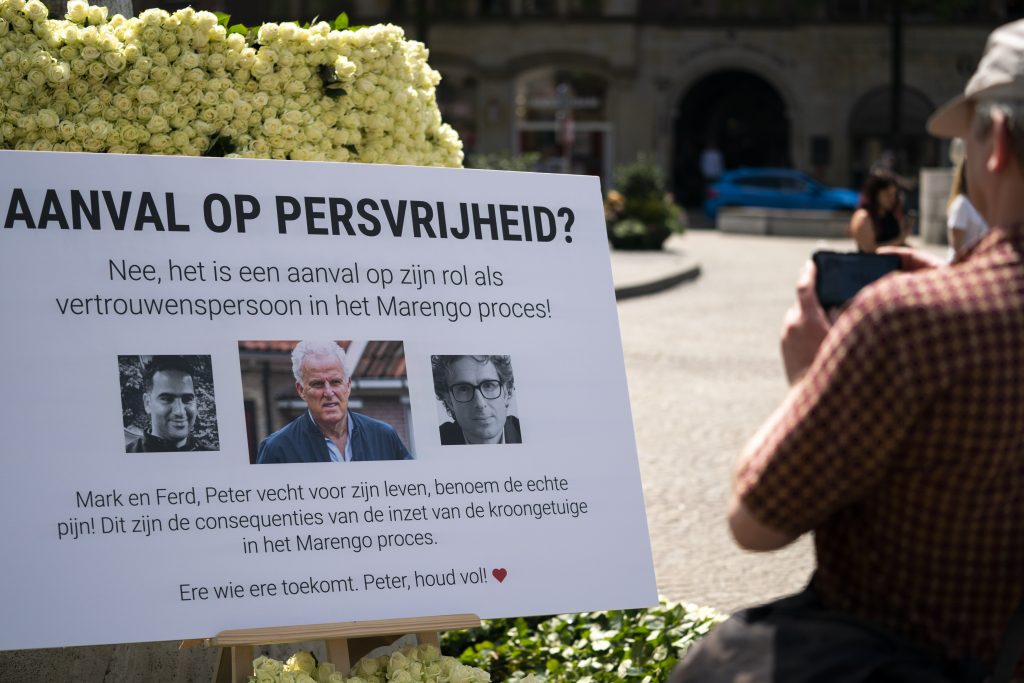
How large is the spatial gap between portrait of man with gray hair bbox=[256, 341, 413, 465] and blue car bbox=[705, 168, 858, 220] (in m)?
31.2

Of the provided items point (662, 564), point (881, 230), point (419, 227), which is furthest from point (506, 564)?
point (881, 230)

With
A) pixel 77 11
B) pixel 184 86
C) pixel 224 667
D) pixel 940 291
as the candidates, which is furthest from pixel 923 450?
pixel 77 11

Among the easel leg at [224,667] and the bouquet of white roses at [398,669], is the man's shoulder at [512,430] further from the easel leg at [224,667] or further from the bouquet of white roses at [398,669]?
the easel leg at [224,667]

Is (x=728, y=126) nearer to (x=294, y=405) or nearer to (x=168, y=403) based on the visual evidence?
(x=294, y=405)

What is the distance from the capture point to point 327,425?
122 inches

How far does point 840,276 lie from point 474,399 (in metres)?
1.27

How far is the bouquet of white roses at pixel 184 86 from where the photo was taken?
3852mm

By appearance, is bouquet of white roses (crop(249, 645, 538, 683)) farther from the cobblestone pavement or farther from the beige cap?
the cobblestone pavement

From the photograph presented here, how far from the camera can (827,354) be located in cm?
184

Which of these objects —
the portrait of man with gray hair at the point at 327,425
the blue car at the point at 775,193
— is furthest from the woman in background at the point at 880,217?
the blue car at the point at 775,193

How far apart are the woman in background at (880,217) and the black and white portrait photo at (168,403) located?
7143 millimetres

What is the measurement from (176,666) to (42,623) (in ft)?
3.63

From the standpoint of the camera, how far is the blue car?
33494mm

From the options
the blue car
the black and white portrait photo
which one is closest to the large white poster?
the black and white portrait photo
